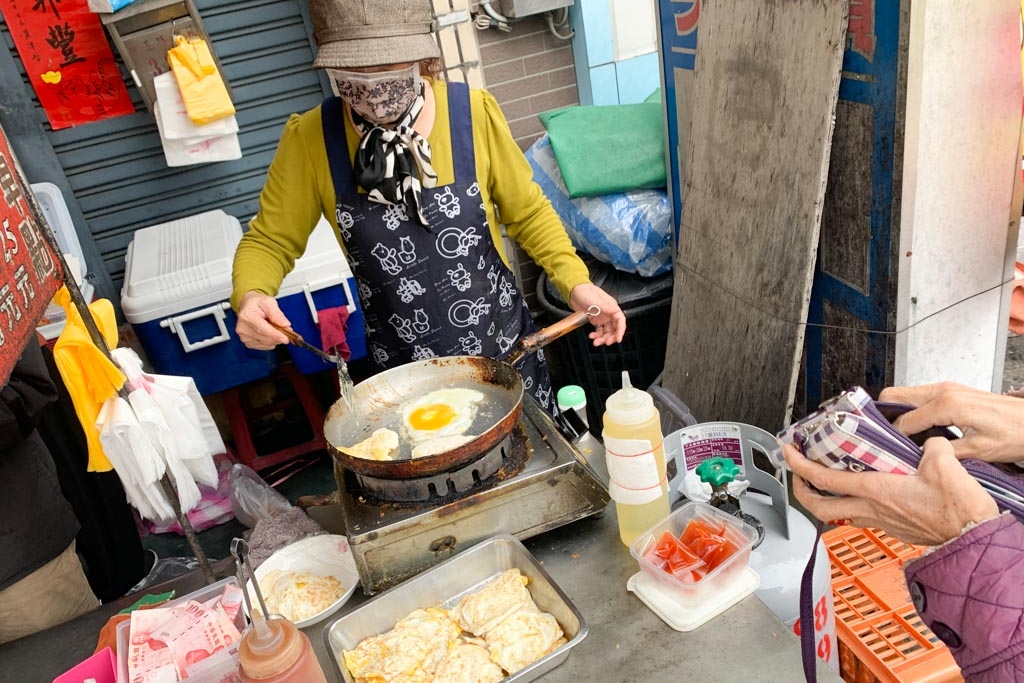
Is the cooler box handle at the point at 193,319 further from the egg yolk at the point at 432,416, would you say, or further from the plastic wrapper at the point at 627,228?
the egg yolk at the point at 432,416

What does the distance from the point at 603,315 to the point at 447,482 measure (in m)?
0.88

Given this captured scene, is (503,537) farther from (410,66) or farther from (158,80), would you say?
(158,80)

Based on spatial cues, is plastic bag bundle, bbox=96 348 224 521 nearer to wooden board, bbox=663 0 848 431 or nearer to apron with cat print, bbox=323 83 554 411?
apron with cat print, bbox=323 83 554 411

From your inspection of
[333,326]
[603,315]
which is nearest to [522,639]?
[603,315]

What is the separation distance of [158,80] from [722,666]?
411cm

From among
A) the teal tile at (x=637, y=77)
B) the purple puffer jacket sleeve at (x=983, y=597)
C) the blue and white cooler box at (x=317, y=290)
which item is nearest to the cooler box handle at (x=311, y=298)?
the blue and white cooler box at (x=317, y=290)

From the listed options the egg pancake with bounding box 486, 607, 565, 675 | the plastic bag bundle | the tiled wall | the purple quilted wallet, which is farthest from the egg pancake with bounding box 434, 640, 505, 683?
the tiled wall

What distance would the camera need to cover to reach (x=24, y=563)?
7.88ft

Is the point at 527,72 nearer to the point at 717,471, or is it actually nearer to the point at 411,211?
the point at 411,211

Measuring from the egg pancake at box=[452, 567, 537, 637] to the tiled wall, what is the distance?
3.29m

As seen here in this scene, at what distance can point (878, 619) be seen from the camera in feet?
5.63

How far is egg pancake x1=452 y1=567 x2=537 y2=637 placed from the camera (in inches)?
59.9

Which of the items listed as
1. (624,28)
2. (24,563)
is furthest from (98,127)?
(624,28)

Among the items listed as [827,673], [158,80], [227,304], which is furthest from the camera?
[158,80]
